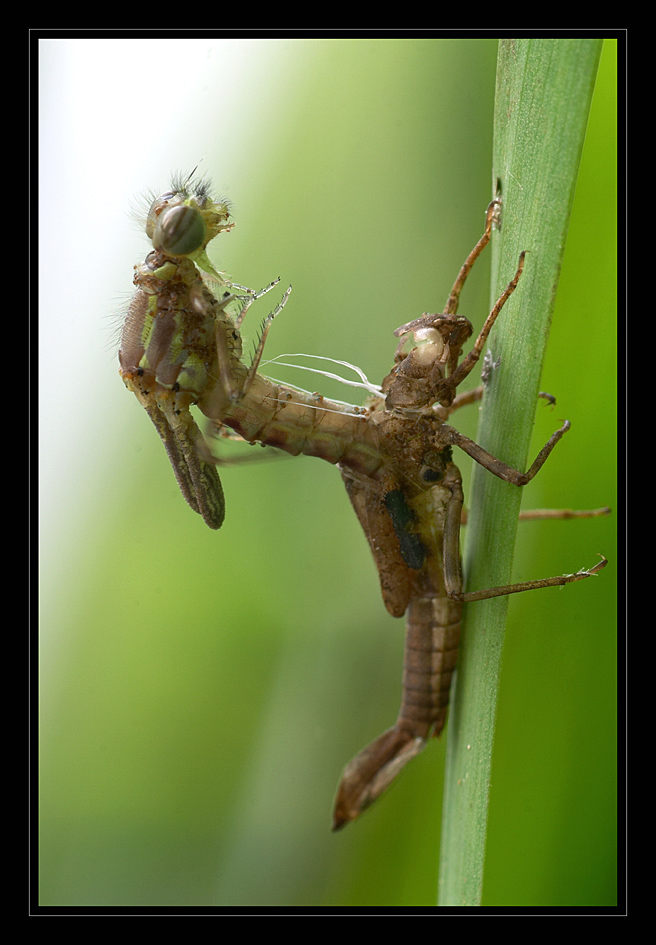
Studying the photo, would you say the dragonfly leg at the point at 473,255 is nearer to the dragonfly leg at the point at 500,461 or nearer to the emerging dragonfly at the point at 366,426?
the emerging dragonfly at the point at 366,426

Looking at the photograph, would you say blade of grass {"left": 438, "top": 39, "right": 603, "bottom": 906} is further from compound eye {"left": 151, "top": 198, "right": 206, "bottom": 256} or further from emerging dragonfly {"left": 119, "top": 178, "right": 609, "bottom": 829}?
compound eye {"left": 151, "top": 198, "right": 206, "bottom": 256}

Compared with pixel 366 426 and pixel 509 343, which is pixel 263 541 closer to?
pixel 366 426

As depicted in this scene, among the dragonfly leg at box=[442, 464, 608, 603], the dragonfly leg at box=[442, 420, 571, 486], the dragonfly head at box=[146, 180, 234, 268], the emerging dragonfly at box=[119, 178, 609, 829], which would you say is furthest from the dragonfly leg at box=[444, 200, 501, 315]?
the dragonfly head at box=[146, 180, 234, 268]

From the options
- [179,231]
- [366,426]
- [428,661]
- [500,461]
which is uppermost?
[179,231]

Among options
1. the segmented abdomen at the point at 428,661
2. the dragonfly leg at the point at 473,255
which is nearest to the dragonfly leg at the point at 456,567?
the segmented abdomen at the point at 428,661

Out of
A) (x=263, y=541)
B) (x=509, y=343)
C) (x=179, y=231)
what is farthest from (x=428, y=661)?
(x=179, y=231)
